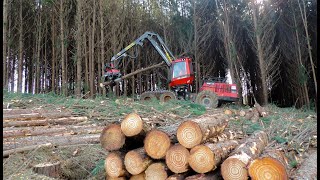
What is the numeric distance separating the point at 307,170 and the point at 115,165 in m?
2.48

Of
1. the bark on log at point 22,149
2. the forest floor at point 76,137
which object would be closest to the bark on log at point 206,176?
the forest floor at point 76,137

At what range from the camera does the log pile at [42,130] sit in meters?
4.91

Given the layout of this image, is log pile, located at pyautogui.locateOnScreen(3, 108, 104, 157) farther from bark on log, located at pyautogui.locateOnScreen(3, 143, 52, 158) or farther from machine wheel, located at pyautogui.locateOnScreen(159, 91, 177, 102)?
machine wheel, located at pyautogui.locateOnScreen(159, 91, 177, 102)

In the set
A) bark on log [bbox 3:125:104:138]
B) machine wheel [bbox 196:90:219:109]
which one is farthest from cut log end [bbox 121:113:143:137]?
machine wheel [bbox 196:90:219:109]

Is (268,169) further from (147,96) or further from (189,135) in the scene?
(147,96)

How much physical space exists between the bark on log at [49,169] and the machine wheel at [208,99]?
8552mm

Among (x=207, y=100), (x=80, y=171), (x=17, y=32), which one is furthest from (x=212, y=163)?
(x=17, y=32)

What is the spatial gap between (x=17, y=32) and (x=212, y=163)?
714 inches

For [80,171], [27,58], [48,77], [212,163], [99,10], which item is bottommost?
[80,171]

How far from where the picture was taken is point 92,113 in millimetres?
7344

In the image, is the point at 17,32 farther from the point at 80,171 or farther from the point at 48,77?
the point at 80,171

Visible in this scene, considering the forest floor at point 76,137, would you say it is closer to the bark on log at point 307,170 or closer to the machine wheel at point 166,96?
the bark on log at point 307,170

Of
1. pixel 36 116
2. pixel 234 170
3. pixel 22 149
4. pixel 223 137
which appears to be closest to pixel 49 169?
pixel 22 149

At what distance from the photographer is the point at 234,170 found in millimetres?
2963
